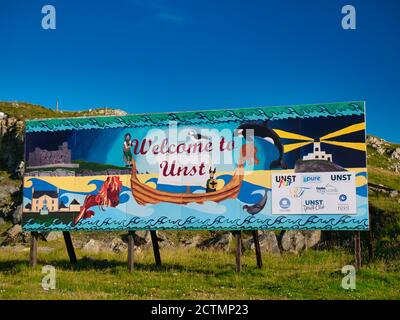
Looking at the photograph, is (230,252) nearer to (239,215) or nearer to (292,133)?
(239,215)

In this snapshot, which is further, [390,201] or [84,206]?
[390,201]

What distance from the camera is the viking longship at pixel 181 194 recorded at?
2022cm

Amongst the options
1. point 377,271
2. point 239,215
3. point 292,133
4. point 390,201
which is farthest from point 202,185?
point 390,201

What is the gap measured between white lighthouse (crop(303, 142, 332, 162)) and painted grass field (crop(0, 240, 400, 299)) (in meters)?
4.33

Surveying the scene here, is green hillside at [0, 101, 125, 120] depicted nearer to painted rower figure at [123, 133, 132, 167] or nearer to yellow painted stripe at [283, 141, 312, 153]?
painted rower figure at [123, 133, 132, 167]

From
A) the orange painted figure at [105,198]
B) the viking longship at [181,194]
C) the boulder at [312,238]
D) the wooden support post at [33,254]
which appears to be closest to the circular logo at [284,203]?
the viking longship at [181,194]

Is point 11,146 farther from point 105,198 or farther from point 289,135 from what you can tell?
point 289,135

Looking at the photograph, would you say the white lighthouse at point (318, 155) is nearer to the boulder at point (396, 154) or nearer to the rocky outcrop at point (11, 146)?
the rocky outcrop at point (11, 146)

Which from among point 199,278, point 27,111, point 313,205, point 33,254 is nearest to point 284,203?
point 313,205

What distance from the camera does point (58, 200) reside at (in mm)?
22312

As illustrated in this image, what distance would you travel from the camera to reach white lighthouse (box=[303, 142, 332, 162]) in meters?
19.4

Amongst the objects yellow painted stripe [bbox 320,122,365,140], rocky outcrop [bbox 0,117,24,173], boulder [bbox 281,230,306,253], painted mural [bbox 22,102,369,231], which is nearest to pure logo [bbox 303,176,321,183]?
painted mural [bbox 22,102,369,231]

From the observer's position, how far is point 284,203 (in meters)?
19.7

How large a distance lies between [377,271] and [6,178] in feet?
135
